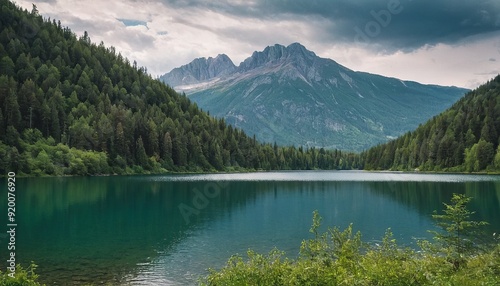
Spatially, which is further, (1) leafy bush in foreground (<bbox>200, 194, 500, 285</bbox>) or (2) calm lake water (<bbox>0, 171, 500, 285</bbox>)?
(2) calm lake water (<bbox>0, 171, 500, 285</bbox>)

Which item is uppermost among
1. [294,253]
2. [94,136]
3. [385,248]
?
[94,136]

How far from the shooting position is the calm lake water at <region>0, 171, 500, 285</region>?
3362cm

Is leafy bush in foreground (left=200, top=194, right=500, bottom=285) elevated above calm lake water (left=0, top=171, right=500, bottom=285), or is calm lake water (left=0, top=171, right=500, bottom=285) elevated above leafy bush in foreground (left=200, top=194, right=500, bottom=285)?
leafy bush in foreground (left=200, top=194, right=500, bottom=285)

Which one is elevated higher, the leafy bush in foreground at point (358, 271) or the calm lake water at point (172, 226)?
the leafy bush in foreground at point (358, 271)

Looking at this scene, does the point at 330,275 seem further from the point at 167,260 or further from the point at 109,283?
the point at 167,260

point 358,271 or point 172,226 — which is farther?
point 172,226

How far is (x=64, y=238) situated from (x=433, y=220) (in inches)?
1973

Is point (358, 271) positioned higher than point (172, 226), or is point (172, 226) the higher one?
point (358, 271)

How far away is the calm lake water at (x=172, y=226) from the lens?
33.6 meters

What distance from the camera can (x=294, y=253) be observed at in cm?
3922

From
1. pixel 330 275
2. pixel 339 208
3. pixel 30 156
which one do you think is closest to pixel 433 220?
pixel 339 208

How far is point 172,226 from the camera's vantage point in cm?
5459

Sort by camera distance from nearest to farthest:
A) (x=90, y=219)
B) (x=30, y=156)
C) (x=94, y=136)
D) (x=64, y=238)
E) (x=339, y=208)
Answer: (x=64, y=238)
(x=90, y=219)
(x=339, y=208)
(x=30, y=156)
(x=94, y=136)

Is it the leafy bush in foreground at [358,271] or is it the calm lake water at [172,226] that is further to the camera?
the calm lake water at [172,226]
